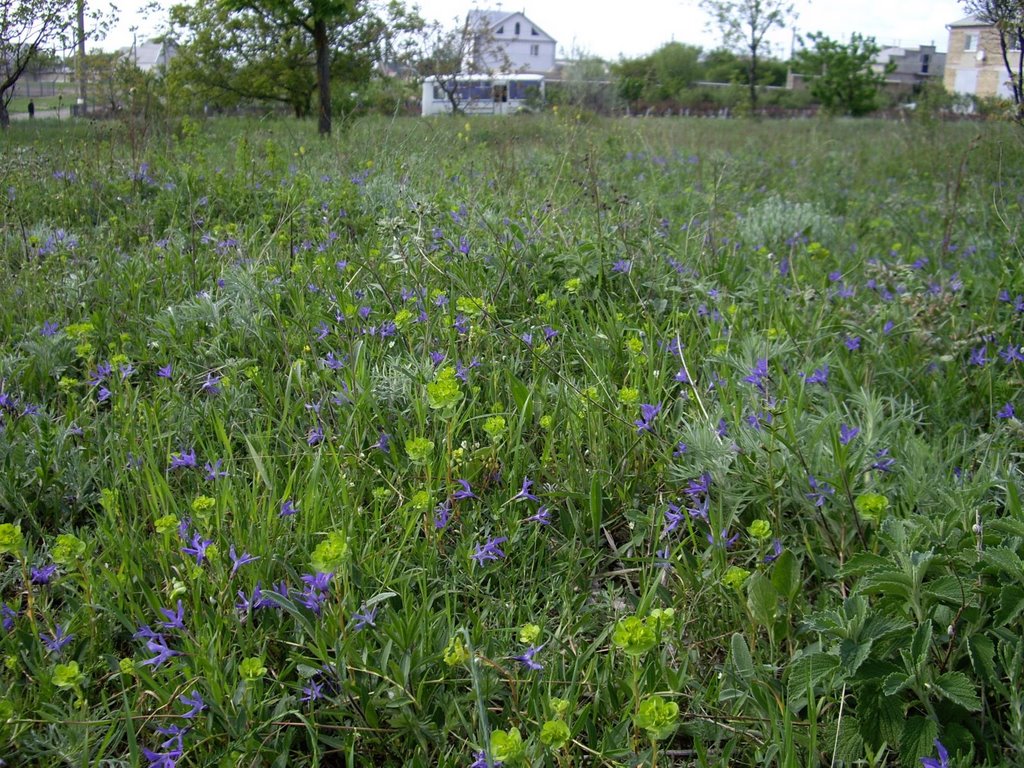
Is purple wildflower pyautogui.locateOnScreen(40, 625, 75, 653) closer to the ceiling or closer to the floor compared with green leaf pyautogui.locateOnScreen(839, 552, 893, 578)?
closer to the floor

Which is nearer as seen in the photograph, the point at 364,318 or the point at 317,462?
the point at 317,462

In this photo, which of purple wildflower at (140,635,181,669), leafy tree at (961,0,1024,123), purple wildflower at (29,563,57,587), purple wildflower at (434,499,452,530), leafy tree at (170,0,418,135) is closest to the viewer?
purple wildflower at (140,635,181,669)

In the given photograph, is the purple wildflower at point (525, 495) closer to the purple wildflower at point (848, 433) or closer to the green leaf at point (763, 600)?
the green leaf at point (763, 600)

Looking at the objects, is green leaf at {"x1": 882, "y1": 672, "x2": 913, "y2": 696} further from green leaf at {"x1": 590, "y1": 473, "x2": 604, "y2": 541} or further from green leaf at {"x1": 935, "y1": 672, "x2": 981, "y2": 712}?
green leaf at {"x1": 590, "y1": 473, "x2": 604, "y2": 541}

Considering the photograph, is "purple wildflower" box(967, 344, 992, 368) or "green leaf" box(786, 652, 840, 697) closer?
"green leaf" box(786, 652, 840, 697)

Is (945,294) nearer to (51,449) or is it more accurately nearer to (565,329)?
(565,329)

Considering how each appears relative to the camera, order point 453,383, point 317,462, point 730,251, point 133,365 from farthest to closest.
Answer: point 730,251 → point 133,365 → point 317,462 → point 453,383

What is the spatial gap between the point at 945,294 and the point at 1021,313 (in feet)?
1.48

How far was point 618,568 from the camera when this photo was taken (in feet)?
6.84

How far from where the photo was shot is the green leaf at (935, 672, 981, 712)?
1366 mm

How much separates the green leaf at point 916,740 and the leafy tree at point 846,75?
129 ft

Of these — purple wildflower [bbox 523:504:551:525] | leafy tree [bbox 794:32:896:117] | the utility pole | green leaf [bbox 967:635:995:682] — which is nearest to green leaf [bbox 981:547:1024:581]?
green leaf [bbox 967:635:995:682]

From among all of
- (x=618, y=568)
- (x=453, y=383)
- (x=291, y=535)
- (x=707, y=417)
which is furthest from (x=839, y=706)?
(x=291, y=535)

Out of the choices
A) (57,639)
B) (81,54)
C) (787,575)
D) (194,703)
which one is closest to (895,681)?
(787,575)
